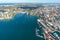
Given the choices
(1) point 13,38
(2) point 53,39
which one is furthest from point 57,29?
(1) point 13,38

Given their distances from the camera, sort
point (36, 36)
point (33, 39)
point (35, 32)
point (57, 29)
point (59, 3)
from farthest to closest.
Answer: point (59, 3), point (57, 29), point (35, 32), point (36, 36), point (33, 39)

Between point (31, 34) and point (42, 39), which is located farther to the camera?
point (31, 34)

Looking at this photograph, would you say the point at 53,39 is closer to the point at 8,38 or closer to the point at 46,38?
the point at 46,38

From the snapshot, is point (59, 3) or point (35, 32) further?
point (59, 3)

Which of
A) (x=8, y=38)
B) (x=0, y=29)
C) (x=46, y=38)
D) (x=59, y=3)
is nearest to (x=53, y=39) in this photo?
(x=46, y=38)

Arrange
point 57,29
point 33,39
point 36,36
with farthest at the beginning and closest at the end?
point 57,29, point 36,36, point 33,39

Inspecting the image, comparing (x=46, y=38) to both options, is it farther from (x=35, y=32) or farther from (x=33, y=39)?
(x=35, y=32)

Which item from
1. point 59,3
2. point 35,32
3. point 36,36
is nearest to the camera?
point 36,36

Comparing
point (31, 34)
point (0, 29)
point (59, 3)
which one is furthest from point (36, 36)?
point (59, 3)

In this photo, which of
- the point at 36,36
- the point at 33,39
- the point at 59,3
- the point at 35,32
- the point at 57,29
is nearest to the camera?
the point at 33,39
